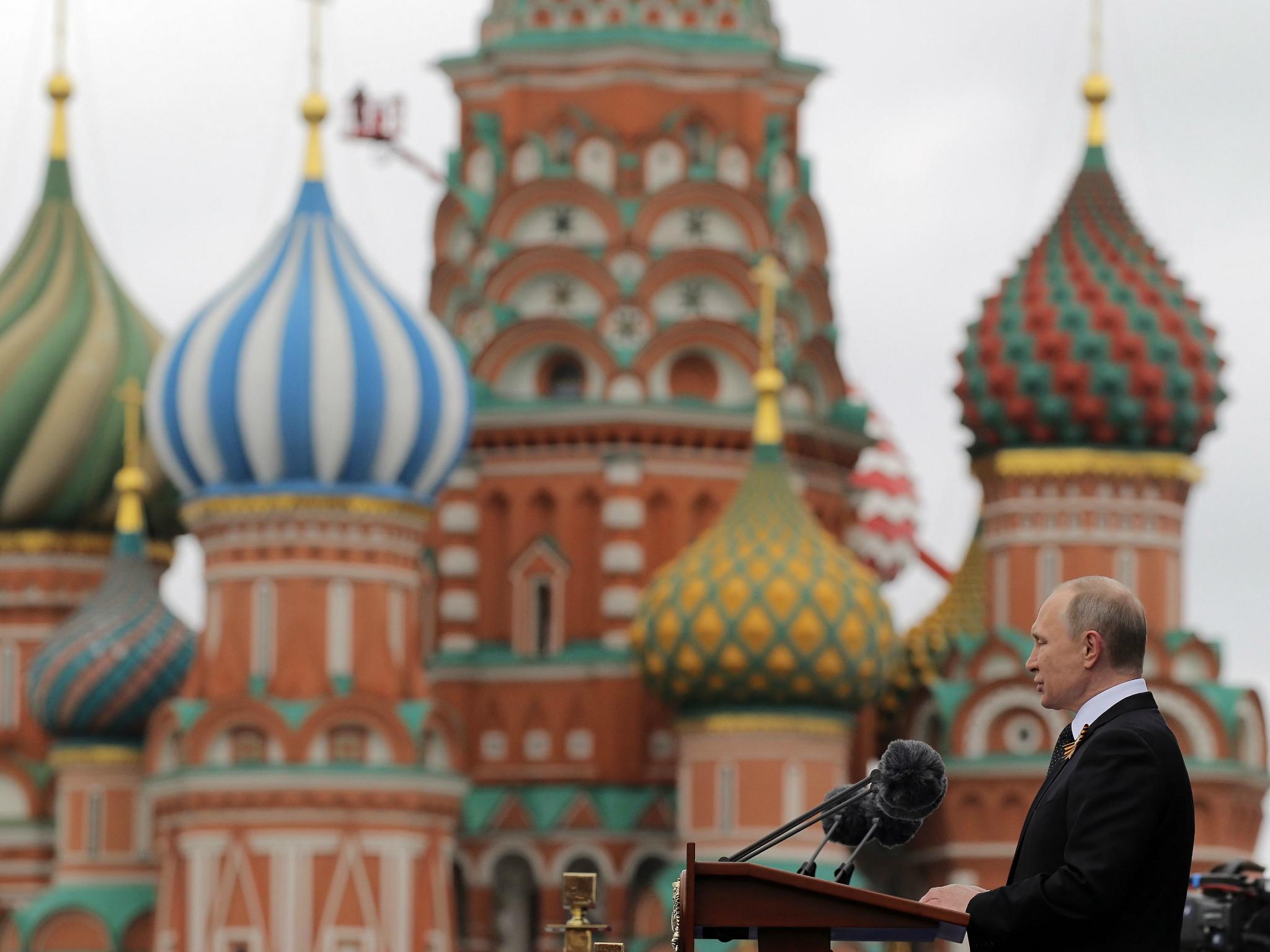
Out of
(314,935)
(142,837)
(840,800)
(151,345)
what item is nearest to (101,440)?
(151,345)

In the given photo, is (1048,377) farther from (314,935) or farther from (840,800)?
(840,800)

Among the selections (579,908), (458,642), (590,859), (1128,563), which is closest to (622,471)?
(458,642)

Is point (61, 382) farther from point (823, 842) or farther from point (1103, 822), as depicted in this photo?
point (1103, 822)

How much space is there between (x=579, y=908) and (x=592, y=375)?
25.1m

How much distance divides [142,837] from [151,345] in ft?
19.1

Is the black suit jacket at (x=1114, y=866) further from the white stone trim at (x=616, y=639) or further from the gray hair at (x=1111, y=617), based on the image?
the white stone trim at (x=616, y=639)

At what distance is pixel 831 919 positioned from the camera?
692 centimetres

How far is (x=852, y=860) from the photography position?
7.41 metres

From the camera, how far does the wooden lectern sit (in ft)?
22.5

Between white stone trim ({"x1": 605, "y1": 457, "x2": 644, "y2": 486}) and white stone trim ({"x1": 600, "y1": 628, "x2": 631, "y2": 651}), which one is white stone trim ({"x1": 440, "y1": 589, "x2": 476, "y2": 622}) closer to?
white stone trim ({"x1": 600, "y1": 628, "x2": 631, "y2": 651})

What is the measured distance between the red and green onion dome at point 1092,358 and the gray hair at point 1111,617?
2631 centimetres

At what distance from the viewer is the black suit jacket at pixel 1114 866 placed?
6.78 m

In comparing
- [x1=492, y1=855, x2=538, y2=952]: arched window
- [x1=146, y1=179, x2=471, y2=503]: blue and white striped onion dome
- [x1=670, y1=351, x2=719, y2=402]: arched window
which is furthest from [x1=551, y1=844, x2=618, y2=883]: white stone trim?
[x1=670, y1=351, x2=719, y2=402]: arched window

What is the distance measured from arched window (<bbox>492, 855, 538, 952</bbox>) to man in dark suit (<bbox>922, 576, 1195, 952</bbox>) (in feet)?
89.9
